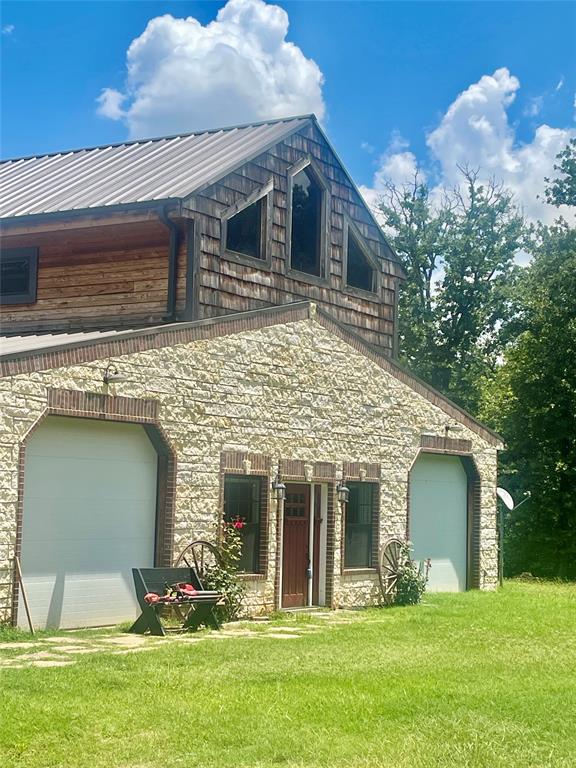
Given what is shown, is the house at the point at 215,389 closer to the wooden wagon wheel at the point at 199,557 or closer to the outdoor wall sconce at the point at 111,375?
the outdoor wall sconce at the point at 111,375

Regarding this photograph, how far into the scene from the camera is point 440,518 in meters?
21.0

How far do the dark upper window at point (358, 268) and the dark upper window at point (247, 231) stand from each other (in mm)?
2700

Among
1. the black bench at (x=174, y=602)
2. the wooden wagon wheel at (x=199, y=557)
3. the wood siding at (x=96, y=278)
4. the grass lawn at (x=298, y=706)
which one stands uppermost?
the wood siding at (x=96, y=278)

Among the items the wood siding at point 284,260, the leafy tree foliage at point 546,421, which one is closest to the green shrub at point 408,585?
the wood siding at point 284,260

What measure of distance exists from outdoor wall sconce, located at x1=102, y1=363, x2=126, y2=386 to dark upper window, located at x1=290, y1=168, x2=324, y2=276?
19.0 ft

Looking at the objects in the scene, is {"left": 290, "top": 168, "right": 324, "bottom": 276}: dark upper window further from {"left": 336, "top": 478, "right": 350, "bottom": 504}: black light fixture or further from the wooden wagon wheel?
the wooden wagon wheel

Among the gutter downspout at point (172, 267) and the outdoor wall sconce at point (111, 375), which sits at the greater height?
the gutter downspout at point (172, 267)

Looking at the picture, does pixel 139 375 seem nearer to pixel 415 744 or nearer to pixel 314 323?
pixel 314 323

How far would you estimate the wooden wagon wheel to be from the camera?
15078 mm

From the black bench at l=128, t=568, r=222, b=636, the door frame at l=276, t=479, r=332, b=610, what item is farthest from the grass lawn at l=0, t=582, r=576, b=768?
the door frame at l=276, t=479, r=332, b=610

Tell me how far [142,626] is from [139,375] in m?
3.32

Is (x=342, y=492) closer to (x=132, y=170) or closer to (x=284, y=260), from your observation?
(x=284, y=260)

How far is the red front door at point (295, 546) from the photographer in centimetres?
1735

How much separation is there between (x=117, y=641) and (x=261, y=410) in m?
5.07
